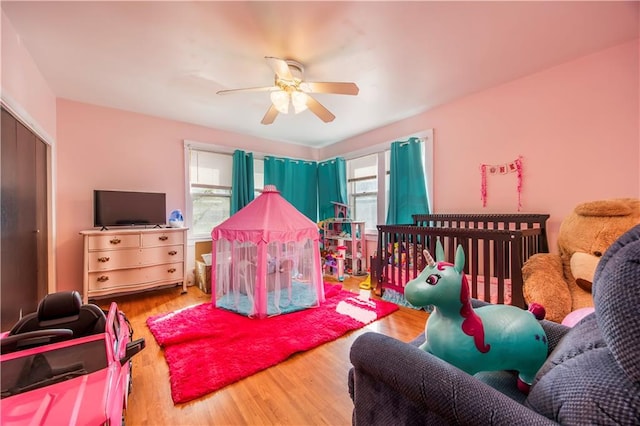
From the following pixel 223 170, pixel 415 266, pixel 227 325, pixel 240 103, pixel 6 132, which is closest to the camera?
pixel 6 132

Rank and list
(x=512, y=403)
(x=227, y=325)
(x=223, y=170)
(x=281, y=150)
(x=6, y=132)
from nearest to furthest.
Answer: (x=512, y=403), (x=6, y=132), (x=227, y=325), (x=223, y=170), (x=281, y=150)

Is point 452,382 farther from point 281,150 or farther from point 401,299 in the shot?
point 281,150

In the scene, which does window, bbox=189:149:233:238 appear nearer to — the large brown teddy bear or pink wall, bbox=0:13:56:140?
pink wall, bbox=0:13:56:140

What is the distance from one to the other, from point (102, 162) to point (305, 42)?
118 inches

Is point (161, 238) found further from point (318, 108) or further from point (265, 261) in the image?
point (318, 108)

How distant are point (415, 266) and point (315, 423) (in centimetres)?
183

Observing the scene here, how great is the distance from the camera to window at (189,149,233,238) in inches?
156

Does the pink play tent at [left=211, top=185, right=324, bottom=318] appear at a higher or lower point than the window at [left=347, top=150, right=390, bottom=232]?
lower

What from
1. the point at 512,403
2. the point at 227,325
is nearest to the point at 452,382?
the point at 512,403

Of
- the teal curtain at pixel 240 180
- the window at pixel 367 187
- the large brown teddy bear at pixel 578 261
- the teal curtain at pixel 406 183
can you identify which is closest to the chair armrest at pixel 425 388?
the large brown teddy bear at pixel 578 261

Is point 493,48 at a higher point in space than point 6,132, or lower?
higher

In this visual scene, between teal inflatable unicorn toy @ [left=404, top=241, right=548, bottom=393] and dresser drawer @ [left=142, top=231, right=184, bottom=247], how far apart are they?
3222 millimetres

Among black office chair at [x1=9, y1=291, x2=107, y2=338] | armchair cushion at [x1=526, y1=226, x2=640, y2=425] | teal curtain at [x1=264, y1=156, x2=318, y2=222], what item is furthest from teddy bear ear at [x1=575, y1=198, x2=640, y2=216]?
teal curtain at [x1=264, y1=156, x2=318, y2=222]

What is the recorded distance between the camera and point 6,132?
5.88ft
